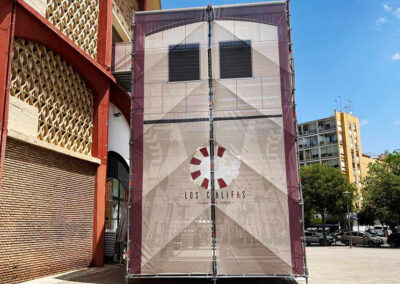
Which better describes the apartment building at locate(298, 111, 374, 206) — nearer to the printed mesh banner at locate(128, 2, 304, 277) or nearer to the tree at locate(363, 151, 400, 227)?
the tree at locate(363, 151, 400, 227)

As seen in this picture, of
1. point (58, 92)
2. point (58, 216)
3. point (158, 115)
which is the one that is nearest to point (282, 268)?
point (158, 115)

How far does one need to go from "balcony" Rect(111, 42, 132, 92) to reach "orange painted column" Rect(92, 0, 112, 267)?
56cm

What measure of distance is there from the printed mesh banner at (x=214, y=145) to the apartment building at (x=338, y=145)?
Answer: 191ft

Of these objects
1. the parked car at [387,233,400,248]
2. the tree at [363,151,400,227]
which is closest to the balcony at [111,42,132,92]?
the parked car at [387,233,400,248]

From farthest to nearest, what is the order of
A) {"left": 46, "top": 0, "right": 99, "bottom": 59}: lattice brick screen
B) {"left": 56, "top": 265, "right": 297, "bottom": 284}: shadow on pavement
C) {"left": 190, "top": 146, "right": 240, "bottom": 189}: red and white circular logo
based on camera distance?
{"left": 46, "top": 0, "right": 99, "bottom": 59}: lattice brick screen, {"left": 56, "top": 265, "right": 297, "bottom": 284}: shadow on pavement, {"left": 190, "top": 146, "right": 240, "bottom": 189}: red and white circular logo

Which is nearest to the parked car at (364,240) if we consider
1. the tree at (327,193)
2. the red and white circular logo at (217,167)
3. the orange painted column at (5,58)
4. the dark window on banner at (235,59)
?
the tree at (327,193)

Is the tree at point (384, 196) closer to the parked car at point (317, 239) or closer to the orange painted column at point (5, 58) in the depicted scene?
the parked car at point (317, 239)

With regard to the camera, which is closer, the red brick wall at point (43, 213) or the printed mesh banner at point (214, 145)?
the printed mesh banner at point (214, 145)

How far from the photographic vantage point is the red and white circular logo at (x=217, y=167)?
8.61m

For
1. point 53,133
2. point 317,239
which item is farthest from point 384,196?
point 53,133

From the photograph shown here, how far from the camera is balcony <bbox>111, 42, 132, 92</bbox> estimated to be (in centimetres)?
1491

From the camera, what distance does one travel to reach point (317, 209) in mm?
38062

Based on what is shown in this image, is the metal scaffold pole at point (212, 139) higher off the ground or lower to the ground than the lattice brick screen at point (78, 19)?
lower

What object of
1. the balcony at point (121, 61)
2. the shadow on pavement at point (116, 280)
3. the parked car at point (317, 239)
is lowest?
the parked car at point (317, 239)
